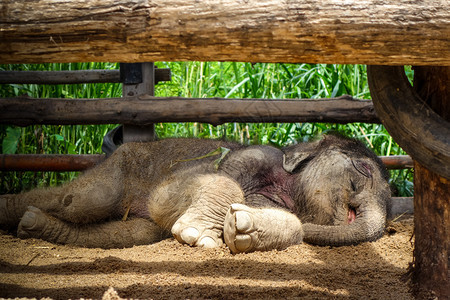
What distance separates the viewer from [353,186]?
162 inches

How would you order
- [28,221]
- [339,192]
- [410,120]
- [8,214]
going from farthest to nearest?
[8,214]
[28,221]
[339,192]
[410,120]

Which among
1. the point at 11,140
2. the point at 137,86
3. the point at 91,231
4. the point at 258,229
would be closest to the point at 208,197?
the point at 258,229

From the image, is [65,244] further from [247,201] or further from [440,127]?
[440,127]

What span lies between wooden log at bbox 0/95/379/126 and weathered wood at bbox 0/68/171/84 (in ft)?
3.45

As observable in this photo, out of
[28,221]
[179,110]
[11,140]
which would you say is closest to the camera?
[28,221]

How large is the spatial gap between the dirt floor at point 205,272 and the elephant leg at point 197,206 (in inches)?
4.8

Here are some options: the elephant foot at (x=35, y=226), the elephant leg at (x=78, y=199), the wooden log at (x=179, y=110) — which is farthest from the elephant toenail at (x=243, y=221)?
the wooden log at (x=179, y=110)

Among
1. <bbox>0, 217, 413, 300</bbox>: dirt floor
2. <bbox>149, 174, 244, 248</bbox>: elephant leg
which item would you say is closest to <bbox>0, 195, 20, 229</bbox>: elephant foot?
<bbox>0, 217, 413, 300</bbox>: dirt floor

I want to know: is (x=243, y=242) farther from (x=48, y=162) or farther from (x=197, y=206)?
(x=48, y=162)

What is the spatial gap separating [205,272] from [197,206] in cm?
84

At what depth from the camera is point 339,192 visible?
159 inches

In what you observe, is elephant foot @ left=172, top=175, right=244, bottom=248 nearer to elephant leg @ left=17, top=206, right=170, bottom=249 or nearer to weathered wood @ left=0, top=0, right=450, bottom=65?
elephant leg @ left=17, top=206, right=170, bottom=249

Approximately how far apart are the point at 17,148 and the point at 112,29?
17.3 feet

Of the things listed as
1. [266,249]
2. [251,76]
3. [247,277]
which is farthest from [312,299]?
[251,76]
